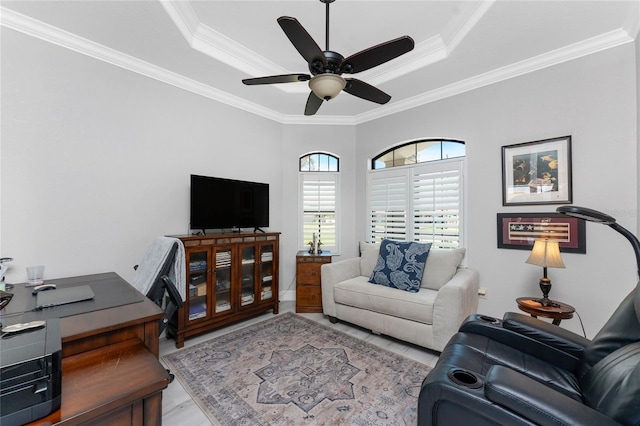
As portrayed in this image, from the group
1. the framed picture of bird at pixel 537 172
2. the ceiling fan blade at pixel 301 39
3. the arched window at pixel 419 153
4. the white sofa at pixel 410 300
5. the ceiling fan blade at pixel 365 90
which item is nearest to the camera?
the ceiling fan blade at pixel 301 39

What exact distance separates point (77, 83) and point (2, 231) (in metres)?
1.36

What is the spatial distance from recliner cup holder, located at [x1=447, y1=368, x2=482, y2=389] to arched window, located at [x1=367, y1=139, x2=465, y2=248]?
7.34 ft

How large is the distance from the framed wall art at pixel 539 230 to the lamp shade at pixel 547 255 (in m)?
0.24

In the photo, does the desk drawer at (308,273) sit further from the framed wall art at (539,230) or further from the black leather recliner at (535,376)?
the framed wall art at (539,230)

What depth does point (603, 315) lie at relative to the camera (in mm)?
2350

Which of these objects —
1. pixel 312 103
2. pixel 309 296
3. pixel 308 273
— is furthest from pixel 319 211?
pixel 312 103

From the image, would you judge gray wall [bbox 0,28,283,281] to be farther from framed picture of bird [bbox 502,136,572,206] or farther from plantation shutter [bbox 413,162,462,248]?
framed picture of bird [bbox 502,136,572,206]

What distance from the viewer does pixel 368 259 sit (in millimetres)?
3518

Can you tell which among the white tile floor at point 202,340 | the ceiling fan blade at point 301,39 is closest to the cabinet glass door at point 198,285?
the white tile floor at point 202,340

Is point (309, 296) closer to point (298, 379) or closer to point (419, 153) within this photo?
point (298, 379)

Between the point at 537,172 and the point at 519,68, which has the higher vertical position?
the point at 519,68

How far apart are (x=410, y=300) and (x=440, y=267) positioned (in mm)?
602

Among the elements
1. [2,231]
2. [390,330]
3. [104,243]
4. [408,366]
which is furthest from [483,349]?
[2,231]

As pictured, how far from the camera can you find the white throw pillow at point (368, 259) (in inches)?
137
